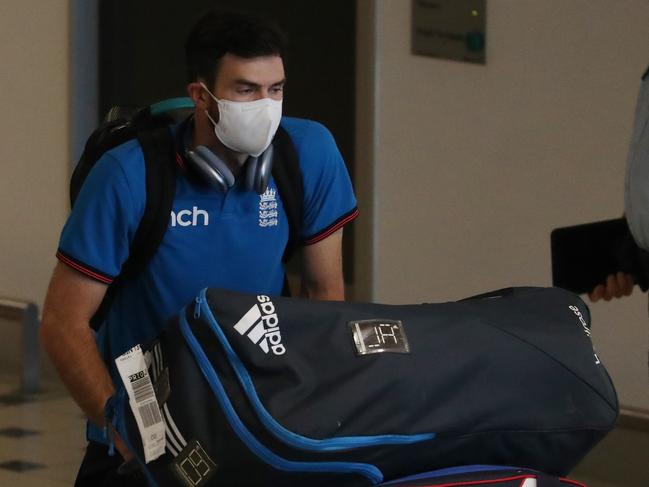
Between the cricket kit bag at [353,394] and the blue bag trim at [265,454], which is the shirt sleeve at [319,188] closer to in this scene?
the cricket kit bag at [353,394]

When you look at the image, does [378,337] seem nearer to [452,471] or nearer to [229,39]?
[452,471]

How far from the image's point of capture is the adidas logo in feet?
5.24

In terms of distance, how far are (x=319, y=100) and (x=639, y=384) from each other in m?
1.86

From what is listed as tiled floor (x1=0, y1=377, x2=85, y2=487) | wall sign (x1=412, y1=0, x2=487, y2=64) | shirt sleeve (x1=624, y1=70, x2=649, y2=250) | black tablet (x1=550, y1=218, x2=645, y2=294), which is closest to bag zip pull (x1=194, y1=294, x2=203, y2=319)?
shirt sleeve (x1=624, y1=70, x2=649, y2=250)

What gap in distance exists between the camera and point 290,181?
2180mm

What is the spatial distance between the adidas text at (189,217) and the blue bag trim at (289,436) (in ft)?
1.56

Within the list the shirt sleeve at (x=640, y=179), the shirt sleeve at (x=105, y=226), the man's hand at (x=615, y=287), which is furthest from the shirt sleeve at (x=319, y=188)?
the man's hand at (x=615, y=287)

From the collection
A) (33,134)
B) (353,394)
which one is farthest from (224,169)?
(33,134)

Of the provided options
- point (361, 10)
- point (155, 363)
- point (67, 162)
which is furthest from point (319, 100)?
point (155, 363)

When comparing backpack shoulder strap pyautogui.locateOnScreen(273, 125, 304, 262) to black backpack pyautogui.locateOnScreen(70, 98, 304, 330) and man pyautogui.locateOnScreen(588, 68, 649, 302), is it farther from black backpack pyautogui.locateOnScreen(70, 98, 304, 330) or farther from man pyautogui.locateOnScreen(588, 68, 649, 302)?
man pyautogui.locateOnScreen(588, 68, 649, 302)

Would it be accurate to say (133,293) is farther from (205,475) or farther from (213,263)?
(205,475)

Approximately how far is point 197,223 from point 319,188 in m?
0.23

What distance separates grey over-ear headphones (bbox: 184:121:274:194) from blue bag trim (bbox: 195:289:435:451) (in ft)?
1.59

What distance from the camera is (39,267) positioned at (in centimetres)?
683
